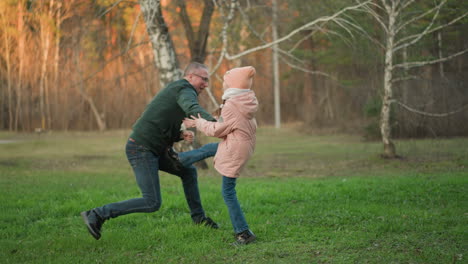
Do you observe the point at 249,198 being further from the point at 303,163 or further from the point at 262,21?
the point at 262,21

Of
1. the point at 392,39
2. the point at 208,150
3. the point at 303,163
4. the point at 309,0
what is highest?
the point at 309,0

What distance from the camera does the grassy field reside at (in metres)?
5.13

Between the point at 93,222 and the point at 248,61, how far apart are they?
1219 centimetres

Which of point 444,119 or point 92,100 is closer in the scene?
point 444,119

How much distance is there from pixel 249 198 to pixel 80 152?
533 inches

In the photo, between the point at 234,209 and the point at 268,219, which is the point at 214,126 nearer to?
the point at 234,209

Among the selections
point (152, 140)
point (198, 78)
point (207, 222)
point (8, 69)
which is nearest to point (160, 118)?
point (152, 140)

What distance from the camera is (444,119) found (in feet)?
53.1

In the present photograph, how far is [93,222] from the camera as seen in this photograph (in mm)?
5262

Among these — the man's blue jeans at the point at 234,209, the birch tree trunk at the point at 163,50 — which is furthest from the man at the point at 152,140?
the birch tree trunk at the point at 163,50

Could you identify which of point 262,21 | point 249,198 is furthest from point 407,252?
point 262,21

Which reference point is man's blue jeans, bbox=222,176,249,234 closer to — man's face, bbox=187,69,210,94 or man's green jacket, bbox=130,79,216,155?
man's green jacket, bbox=130,79,216,155

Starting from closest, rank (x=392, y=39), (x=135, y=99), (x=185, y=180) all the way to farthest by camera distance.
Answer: (x=185, y=180) → (x=392, y=39) → (x=135, y=99)

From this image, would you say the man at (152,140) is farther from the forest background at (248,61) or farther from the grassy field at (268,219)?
the forest background at (248,61)
